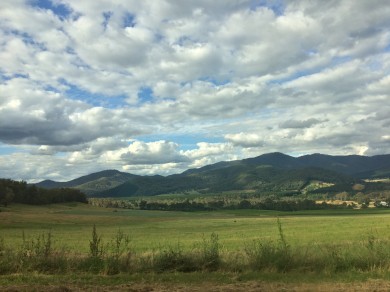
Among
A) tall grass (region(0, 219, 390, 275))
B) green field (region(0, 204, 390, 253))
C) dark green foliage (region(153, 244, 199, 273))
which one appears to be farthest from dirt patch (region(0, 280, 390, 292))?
green field (region(0, 204, 390, 253))

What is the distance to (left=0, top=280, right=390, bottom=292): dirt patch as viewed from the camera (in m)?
10.6

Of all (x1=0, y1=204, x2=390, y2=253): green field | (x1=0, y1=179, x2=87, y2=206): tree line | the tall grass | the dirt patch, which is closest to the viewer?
the dirt patch

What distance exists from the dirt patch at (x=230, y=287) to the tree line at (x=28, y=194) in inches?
5242

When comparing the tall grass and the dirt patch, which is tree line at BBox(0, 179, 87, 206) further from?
the dirt patch

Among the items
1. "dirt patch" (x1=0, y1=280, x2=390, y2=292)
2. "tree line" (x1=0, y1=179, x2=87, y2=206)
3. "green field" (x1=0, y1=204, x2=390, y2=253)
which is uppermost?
"tree line" (x1=0, y1=179, x2=87, y2=206)

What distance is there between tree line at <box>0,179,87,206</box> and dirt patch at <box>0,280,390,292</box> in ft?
437

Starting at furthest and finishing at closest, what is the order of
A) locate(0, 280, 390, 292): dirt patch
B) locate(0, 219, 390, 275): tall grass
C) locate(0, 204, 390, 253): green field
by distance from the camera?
1. locate(0, 204, 390, 253): green field
2. locate(0, 219, 390, 275): tall grass
3. locate(0, 280, 390, 292): dirt patch

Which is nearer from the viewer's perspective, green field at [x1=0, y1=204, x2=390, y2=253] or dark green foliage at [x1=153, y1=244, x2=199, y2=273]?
dark green foliage at [x1=153, y1=244, x2=199, y2=273]

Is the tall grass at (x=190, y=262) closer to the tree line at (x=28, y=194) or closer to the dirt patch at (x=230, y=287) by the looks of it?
the dirt patch at (x=230, y=287)

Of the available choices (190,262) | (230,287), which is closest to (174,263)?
(190,262)

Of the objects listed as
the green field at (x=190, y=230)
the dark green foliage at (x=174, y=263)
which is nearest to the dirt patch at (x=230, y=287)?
the dark green foliage at (x=174, y=263)

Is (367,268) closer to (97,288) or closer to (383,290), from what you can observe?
(383,290)

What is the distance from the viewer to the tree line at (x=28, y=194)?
433ft

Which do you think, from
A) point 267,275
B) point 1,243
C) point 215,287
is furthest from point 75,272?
point 267,275
